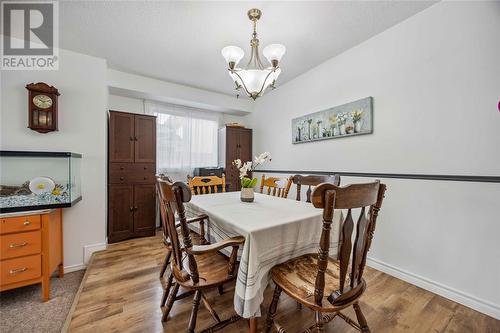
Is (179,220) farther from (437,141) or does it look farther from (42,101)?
(42,101)

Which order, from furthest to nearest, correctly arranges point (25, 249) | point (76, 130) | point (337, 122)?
point (337, 122) < point (76, 130) < point (25, 249)

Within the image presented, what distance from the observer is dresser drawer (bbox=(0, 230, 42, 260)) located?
1.51m

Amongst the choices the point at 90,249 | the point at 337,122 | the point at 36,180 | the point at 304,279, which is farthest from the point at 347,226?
the point at 90,249

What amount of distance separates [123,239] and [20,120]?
1798 millimetres

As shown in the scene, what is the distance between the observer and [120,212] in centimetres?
278

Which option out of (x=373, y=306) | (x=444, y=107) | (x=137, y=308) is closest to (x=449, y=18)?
(x=444, y=107)

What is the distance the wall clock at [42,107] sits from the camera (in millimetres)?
2070

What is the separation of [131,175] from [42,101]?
1240 mm

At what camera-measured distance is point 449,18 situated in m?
1.64

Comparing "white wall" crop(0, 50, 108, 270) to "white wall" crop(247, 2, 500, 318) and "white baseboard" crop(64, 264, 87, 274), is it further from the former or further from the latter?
"white wall" crop(247, 2, 500, 318)

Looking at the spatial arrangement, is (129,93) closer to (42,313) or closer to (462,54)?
(42,313)

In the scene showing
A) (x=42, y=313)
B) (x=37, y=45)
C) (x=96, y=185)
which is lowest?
(x=42, y=313)

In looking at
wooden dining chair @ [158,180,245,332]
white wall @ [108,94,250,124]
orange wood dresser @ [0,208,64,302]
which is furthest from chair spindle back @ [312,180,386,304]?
A: white wall @ [108,94,250,124]

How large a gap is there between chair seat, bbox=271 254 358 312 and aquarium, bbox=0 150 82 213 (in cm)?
200
